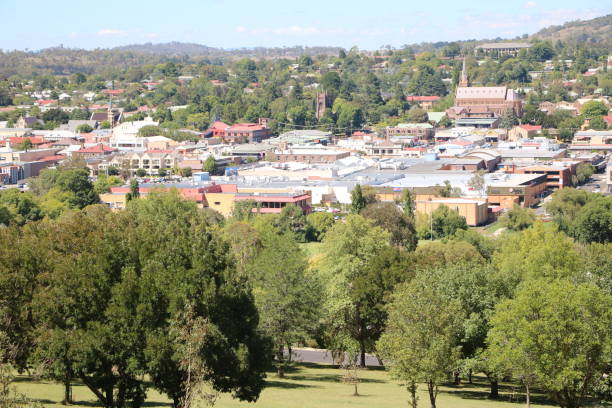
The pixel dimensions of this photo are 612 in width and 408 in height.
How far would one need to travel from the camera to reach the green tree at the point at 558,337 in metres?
20.6

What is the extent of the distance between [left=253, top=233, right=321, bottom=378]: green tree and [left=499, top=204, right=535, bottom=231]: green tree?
1231 inches

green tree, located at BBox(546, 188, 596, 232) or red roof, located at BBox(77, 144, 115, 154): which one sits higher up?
green tree, located at BBox(546, 188, 596, 232)

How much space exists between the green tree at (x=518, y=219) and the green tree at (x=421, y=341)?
3604cm

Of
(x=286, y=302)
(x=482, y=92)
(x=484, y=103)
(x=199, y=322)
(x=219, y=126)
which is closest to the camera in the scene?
(x=199, y=322)

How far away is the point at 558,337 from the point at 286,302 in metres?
7.73

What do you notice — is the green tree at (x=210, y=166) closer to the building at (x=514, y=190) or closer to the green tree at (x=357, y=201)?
the building at (x=514, y=190)

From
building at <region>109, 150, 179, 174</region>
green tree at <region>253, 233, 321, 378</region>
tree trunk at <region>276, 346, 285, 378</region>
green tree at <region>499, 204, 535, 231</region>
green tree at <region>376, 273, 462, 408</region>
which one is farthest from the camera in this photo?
building at <region>109, 150, 179, 174</region>

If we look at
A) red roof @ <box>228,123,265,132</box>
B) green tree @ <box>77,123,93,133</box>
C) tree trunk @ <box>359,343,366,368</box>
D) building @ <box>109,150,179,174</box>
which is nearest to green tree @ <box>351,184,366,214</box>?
building @ <box>109,150,179,174</box>

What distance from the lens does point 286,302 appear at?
26453mm

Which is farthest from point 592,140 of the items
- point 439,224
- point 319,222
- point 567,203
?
point 319,222

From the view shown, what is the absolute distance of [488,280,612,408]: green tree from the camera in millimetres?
20594

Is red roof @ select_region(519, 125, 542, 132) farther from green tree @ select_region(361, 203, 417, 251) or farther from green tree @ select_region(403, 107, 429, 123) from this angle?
green tree @ select_region(361, 203, 417, 251)

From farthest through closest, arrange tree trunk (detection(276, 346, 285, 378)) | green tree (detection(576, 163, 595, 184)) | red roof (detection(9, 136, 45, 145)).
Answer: red roof (detection(9, 136, 45, 145))
green tree (detection(576, 163, 595, 184))
tree trunk (detection(276, 346, 285, 378))

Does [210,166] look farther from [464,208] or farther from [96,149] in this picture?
[464,208]
